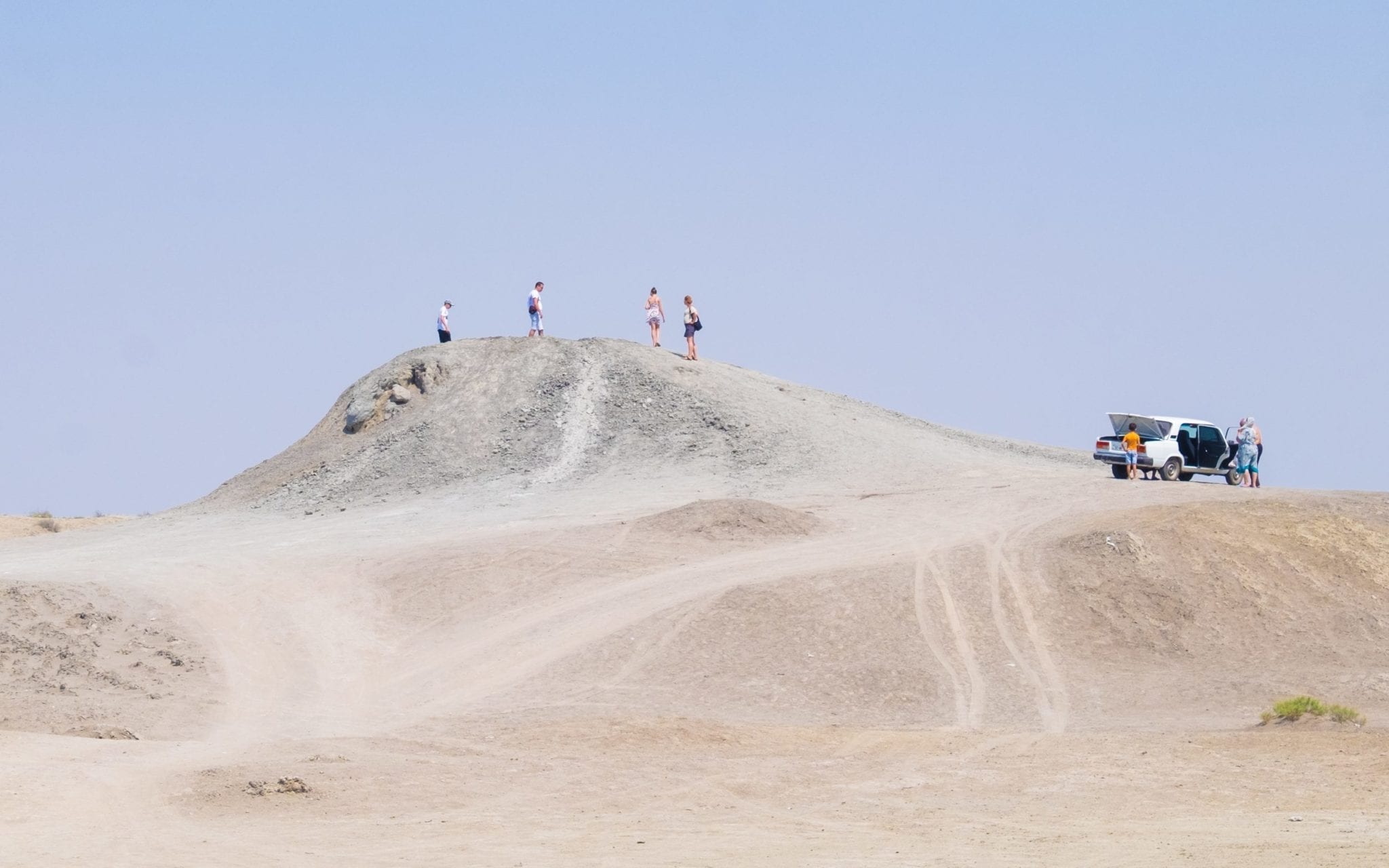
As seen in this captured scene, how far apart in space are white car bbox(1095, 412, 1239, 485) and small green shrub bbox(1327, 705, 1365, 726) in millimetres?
13853

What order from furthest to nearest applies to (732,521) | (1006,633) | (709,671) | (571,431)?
1. (571,431)
2. (732,521)
3. (1006,633)
4. (709,671)

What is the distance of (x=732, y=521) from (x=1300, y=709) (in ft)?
38.2

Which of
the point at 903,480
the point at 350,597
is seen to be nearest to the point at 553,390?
the point at 903,480

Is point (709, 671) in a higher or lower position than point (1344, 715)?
higher

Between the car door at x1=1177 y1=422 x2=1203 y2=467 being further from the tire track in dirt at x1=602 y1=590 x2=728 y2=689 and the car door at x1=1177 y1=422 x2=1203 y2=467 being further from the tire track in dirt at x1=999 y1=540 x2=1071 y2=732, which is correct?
the tire track in dirt at x1=602 y1=590 x2=728 y2=689

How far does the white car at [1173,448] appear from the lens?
32.7 metres

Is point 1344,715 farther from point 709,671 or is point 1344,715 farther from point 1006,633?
point 709,671

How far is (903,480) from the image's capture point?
3341cm

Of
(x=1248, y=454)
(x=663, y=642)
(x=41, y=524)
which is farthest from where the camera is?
(x=41, y=524)

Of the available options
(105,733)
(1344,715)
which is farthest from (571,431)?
(1344,715)

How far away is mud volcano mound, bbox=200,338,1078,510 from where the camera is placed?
35250mm

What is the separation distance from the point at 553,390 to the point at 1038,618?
60.0 feet

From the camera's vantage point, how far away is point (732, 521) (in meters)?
28.2

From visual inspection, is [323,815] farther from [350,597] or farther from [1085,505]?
[1085,505]
